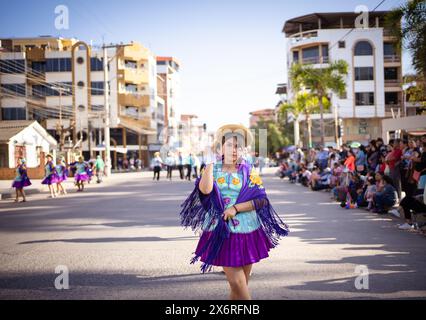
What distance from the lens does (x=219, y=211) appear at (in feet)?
15.0

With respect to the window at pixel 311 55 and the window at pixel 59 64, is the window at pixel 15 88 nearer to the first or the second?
the window at pixel 59 64

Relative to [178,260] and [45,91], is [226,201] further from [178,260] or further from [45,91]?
[45,91]

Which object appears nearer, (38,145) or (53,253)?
(53,253)

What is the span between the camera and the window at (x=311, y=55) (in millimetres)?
65125


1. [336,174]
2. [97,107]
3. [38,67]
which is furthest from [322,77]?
[38,67]

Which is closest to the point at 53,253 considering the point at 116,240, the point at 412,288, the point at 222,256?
the point at 116,240

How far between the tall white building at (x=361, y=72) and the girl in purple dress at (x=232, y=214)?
6056cm

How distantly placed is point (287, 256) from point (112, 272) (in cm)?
271

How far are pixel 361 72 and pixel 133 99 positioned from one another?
31.7 metres

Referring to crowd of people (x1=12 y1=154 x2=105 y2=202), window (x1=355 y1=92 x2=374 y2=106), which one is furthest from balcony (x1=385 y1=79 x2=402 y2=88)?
crowd of people (x1=12 y1=154 x2=105 y2=202)

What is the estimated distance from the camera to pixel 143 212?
1430cm

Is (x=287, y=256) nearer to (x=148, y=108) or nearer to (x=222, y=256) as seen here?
(x=222, y=256)

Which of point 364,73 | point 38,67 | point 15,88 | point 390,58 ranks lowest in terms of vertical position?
point 15,88
